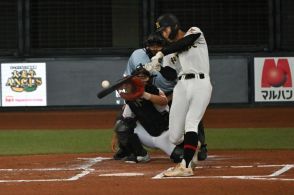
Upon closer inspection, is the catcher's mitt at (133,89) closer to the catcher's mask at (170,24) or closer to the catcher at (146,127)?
the catcher at (146,127)

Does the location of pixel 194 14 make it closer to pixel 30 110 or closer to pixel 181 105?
pixel 30 110

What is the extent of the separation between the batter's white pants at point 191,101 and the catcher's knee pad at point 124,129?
1.29m

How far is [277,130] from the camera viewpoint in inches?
571

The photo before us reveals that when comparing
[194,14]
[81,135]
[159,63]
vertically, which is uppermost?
[194,14]

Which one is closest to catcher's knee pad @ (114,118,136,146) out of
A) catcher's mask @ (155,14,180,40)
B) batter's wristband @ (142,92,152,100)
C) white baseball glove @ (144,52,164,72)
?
batter's wristband @ (142,92,152,100)

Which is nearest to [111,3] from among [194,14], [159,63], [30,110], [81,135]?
[194,14]

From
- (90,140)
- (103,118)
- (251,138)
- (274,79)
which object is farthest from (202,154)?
(274,79)

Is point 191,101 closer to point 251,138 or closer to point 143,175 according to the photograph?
point 143,175

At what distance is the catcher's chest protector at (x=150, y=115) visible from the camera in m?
9.45

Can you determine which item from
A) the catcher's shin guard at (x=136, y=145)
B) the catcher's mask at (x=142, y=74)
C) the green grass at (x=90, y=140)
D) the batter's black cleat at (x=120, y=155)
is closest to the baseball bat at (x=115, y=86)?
the catcher's mask at (x=142, y=74)

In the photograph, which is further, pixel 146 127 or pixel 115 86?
pixel 146 127

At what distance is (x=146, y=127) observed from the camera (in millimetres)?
9555

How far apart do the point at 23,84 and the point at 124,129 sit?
30.8 ft

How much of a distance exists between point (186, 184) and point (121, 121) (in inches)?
92.1
